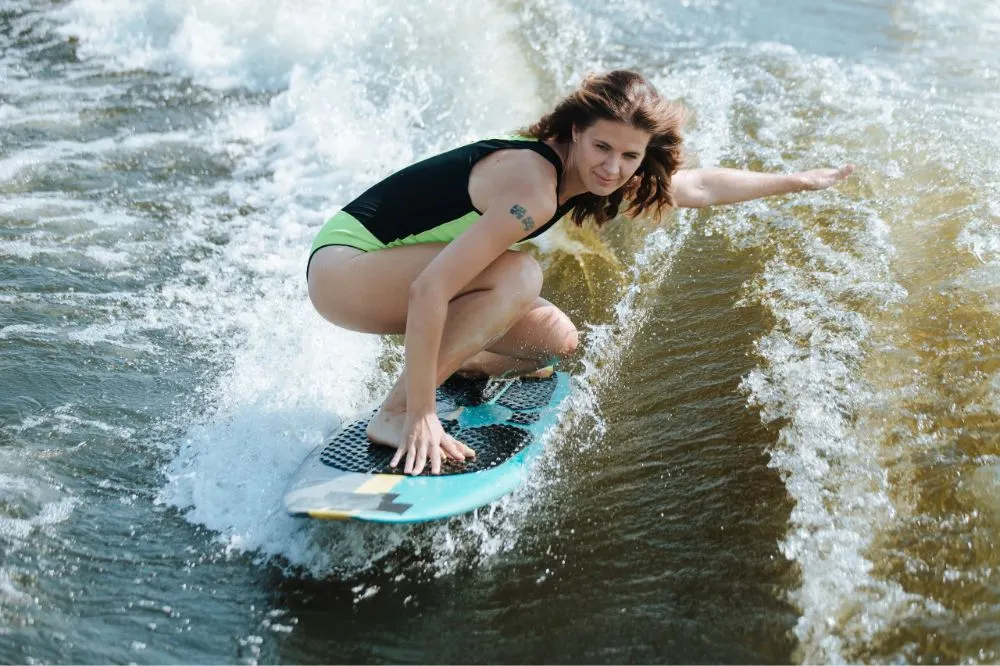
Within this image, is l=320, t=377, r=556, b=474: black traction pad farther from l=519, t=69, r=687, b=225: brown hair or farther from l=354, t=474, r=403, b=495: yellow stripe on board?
l=519, t=69, r=687, b=225: brown hair

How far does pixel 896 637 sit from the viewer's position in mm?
2688

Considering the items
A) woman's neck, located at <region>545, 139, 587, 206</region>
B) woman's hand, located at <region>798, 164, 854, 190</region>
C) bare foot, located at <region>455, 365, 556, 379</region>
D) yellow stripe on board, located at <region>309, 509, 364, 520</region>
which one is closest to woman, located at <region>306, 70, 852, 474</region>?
woman's neck, located at <region>545, 139, 587, 206</region>

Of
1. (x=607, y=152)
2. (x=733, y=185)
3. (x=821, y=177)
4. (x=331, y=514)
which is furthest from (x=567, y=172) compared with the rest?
(x=331, y=514)

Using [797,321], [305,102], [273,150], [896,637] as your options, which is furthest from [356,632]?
[305,102]

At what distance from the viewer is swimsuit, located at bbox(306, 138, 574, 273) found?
3.62 metres

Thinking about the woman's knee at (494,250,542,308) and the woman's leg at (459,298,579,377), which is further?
the woman's leg at (459,298,579,377)

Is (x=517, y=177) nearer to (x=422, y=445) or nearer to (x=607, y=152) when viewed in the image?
(x=607, y=152)

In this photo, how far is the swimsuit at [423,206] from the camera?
3.62 metres

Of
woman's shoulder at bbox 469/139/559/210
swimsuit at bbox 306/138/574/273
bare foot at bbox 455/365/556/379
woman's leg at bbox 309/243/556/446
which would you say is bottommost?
bare foot at bbox 455/365/556/379

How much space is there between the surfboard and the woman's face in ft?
3.12

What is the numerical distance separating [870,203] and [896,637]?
3297 mm

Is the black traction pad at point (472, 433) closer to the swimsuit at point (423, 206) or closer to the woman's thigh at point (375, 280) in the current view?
the woman's thigh at point (375, 280)

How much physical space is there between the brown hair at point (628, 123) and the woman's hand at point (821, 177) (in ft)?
2.20

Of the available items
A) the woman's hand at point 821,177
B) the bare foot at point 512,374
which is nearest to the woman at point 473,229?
the bare foot at point 512,374
